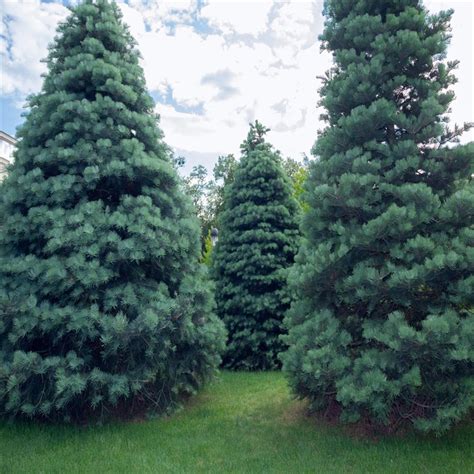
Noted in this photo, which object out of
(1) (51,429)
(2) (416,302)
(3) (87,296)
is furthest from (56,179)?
(2) (416,302)

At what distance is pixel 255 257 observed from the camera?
10172 millimetres

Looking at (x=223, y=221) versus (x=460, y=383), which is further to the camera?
(x=223, y=221)

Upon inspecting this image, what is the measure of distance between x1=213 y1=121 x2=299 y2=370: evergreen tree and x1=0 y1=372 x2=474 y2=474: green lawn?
134 inches

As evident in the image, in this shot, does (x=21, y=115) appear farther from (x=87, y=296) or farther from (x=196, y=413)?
(x=196, y=413)

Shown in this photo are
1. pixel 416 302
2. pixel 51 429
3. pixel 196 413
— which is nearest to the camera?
pixel 416 302

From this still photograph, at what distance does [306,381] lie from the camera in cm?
554

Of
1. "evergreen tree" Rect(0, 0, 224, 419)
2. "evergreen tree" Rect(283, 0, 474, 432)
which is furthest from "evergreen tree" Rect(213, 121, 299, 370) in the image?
"evergreen tree" Rect(283, 0, 474, 432)

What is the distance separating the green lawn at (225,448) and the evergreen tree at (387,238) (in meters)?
0.34

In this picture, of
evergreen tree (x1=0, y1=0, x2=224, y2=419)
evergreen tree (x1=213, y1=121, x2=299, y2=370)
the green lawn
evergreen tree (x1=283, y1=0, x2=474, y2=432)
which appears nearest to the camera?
the green lawn

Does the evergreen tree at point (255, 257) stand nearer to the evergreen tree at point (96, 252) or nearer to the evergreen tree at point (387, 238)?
the evergreen tree at point (96, 252)

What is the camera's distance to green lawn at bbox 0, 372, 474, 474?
4.68 meters

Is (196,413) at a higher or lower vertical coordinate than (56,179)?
lower

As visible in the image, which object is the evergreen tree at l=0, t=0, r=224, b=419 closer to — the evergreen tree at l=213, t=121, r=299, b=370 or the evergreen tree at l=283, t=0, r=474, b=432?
the evergreen tree at l=283, t=0, r=474, b=432

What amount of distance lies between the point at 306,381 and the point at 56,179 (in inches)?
159
